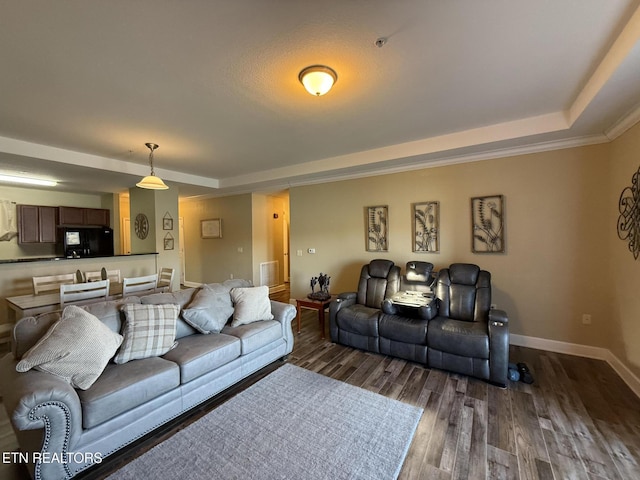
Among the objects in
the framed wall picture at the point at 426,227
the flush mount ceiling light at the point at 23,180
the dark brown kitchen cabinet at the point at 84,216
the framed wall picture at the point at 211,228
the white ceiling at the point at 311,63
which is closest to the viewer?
the white ceiling at the point at 311,63

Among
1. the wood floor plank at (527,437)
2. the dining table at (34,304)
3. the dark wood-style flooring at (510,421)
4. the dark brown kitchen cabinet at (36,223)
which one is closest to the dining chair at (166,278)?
the dining table at (34,304)

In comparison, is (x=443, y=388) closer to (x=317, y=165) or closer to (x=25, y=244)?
(x=317, y=165)

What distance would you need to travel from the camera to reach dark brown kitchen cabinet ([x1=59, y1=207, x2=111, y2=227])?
6107 mm

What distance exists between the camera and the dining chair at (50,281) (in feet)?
11.5

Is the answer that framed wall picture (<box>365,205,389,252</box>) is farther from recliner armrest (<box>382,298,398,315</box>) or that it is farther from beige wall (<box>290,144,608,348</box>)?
recliner armrest (<box>382,298,398,315</box>)

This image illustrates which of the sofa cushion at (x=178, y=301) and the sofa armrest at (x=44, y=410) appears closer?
the sofa armrest at (x=44, y=410)

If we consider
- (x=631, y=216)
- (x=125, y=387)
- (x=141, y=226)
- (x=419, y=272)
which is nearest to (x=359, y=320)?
(x=419, y=272)

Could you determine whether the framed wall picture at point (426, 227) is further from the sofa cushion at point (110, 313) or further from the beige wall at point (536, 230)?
the sofa cushion at point (110, 313)

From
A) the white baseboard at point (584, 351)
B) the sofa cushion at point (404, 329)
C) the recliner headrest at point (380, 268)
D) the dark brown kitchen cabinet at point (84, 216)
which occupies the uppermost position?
the dark brown kitchen cabinet at point (84, 216)

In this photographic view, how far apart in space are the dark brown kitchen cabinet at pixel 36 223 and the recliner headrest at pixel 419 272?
7655mm

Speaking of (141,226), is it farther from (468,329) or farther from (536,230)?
(536,230)

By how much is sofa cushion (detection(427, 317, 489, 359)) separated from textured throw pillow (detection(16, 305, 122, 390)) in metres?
2.93

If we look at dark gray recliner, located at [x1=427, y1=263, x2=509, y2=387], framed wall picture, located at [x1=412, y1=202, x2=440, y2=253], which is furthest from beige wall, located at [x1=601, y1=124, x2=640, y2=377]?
framed wall picture, located at [x1=412, y1=202, x2=440, y2=253]

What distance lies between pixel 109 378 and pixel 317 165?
370 centimetres
